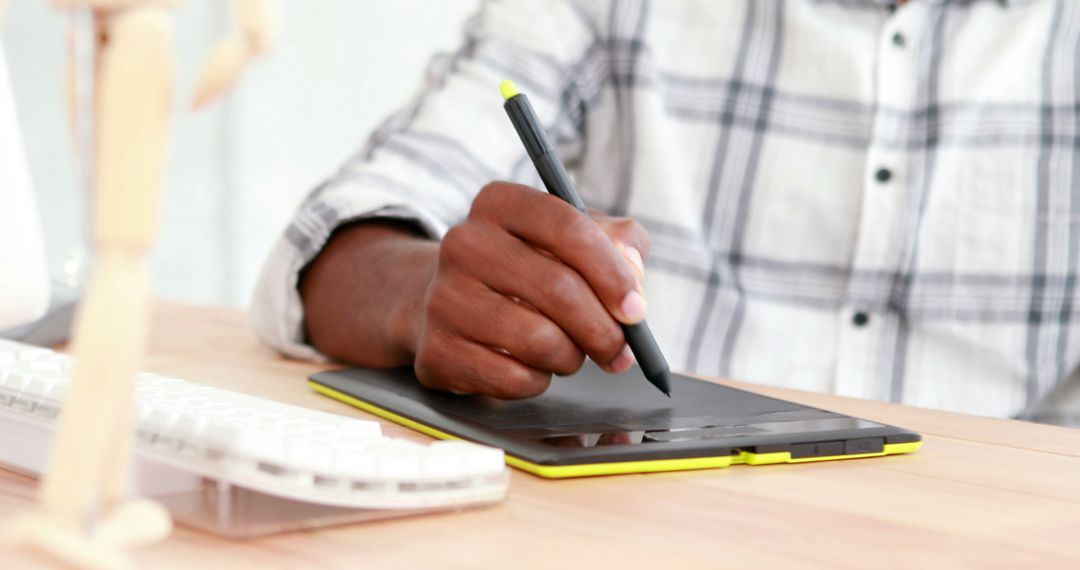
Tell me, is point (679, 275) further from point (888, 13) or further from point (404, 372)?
point (404, 372)

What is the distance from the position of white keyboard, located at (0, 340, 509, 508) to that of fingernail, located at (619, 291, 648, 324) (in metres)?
0.18

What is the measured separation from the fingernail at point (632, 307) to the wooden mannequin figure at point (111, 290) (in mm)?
348

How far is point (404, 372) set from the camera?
0.70 meters

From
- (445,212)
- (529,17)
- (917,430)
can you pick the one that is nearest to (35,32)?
(529,17)

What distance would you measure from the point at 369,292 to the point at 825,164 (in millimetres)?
530

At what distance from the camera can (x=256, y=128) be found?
2.44 meters

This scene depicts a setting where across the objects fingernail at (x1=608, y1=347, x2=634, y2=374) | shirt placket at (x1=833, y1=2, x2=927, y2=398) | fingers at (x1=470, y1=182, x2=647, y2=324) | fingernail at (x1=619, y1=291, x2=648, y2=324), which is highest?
shirt placket at (x1=833, y1=2, x2=927, y2=398)

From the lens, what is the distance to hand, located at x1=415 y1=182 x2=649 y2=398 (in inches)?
22.9

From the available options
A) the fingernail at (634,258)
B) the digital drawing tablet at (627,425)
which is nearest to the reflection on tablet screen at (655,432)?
the digital drawing tablet at (627,425)

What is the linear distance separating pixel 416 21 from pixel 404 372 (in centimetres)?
196

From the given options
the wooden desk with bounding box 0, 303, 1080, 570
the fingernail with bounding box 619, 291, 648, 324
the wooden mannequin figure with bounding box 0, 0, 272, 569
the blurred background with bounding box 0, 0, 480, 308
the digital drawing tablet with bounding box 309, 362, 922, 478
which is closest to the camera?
the wooden mannequin figure with bounding box 0, 0, 272, 569

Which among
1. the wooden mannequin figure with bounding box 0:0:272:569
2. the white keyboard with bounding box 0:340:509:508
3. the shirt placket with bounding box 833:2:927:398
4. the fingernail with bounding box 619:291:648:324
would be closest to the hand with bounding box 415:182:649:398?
the fingernail with bounding box 619:291:648:324

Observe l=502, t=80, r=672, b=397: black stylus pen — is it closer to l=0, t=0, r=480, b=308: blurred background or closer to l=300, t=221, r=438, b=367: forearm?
l=300, t=221, r=438, b=367: forearm

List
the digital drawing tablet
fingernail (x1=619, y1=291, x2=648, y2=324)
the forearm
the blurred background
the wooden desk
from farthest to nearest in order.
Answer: the blurred background
the forearm
fingernail (x1=619, y1=291, x2=648, y2=324)
the digital drawing tablet
the wooden desk
